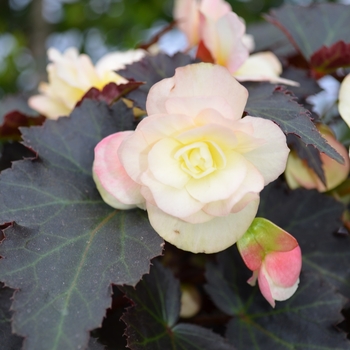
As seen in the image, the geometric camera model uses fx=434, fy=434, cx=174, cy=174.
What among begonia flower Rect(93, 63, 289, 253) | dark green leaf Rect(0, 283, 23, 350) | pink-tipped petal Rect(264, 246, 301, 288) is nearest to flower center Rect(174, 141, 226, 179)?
begonia flower Rect(93, 63, 289, 253)

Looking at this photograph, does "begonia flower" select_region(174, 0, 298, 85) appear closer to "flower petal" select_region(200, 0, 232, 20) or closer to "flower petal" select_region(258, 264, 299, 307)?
"flower petal" select_region(200, 0, 232, 20)

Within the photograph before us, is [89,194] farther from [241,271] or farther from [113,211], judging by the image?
[241,271]

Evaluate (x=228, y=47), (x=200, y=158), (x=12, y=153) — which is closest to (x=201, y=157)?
(x=200, y=158)

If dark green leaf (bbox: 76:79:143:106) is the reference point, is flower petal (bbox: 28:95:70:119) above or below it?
below

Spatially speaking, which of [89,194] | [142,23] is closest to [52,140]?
[89,194]

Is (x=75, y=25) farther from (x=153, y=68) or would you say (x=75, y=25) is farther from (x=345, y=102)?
(x=345, y=102)

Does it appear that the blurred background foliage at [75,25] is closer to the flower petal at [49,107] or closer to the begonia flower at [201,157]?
the flower petal at [49,107]

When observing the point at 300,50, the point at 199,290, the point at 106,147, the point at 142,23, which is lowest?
the point at 142,23

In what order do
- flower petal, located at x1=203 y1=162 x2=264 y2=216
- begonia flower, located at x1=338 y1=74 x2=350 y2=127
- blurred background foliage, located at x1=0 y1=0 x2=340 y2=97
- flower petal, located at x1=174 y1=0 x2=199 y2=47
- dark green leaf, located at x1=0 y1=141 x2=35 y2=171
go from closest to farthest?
1. flower petal, located at x1=203 y1=162 x2=264 y2=216
2. begonia flower, located at x1=338 y1=74 x2=350 y2=127
3. dark green leaf, located at x1=0 y1=141 x2=35 y2=171
4. flower petal, located at x1=174 y1=0 x2=199 y2=47
5. blurred background foliage, located at x1=0 y1=0 x2=340 y2=97
